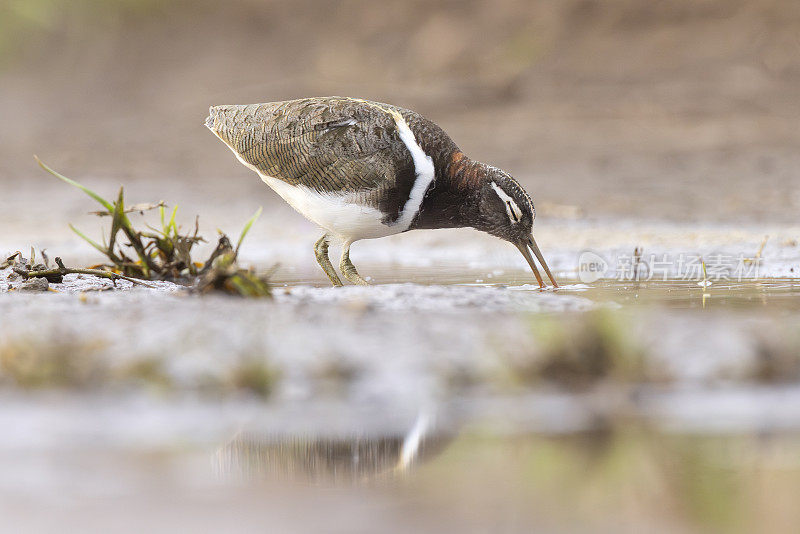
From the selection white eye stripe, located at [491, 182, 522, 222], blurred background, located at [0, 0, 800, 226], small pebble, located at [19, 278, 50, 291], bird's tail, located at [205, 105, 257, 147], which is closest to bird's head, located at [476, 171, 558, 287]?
white eye stripe, located at [491, 182, 522, 222]

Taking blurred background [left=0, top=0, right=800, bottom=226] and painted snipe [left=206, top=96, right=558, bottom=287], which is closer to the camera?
painted snipe [left=206, top=96, right=558, bottom=287]

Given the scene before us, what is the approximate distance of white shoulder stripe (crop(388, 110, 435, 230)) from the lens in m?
5.87

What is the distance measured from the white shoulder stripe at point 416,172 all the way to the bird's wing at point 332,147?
35 mm

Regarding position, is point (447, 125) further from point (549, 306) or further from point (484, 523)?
point (484, 523)

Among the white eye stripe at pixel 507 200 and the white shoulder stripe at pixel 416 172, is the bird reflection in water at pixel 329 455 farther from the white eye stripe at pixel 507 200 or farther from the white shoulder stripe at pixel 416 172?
the white eye stripe at pixel 507 200

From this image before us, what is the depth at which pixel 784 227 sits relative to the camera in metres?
8.64

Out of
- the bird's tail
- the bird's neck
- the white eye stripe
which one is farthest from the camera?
the bird's tail

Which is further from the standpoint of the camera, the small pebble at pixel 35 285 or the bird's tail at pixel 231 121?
the bird's tail at pixel 231 121

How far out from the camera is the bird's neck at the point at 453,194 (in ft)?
19.9

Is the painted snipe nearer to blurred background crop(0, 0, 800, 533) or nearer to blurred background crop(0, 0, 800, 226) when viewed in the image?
blurred background crop(0, 0, 800, 533)

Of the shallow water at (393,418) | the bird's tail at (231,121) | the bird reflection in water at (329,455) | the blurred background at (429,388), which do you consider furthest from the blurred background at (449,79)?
the bird reflection in water at (329,455)

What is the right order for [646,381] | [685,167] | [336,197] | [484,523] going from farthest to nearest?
[685,167], [336,197], [646,381], [484,523]

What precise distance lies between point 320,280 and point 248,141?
108 centimetres

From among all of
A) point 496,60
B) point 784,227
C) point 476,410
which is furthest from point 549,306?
point 496,60
